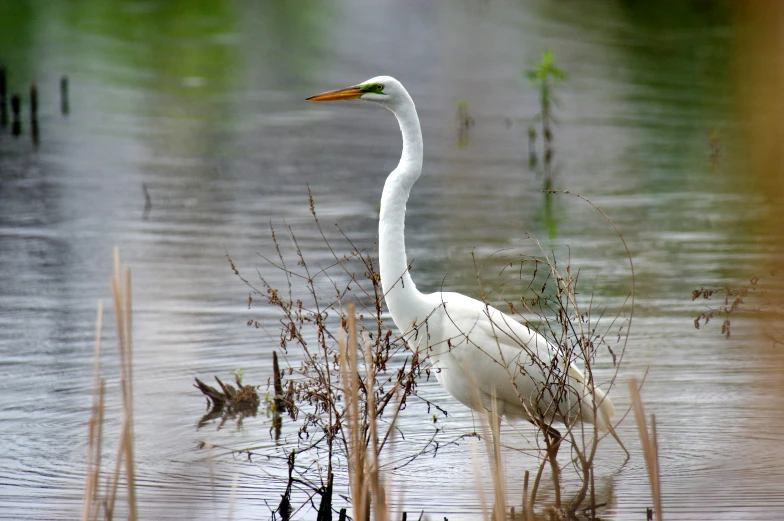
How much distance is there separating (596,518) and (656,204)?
7463 mm

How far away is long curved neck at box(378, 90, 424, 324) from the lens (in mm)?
4941

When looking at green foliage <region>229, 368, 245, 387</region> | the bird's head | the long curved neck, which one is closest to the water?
green foliage <region>229, 368, 245, 387</region>

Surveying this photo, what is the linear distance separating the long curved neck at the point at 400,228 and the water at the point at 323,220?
2.35 ft

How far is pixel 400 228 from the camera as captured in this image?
4.96 metres

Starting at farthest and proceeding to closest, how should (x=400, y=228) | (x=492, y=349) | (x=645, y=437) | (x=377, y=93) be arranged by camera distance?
(x=492, y=349) → (x=377, y=93) → (x=400, y=228) → (x=645, y=437)

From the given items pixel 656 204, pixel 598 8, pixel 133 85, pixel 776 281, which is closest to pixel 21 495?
pixel 776 281

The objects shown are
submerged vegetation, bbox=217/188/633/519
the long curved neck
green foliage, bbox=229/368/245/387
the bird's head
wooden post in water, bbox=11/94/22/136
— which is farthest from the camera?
wooden post in water, bbox=11/94/22/136

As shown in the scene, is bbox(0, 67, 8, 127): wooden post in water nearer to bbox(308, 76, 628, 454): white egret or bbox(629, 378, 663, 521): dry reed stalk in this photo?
bbox(308, 76, 628, 454): white egret

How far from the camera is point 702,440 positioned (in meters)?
5.54

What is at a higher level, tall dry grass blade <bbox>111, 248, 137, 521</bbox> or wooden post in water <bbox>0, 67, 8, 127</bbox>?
wooden post in water <bbox>0, 67, 8, 127</bbox>

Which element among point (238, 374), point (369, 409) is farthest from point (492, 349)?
point (369, 409)

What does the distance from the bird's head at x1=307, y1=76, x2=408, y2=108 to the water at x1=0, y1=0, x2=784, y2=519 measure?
1552mm

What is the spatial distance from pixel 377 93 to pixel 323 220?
5941mm

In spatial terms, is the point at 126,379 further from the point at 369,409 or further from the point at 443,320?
the point at 443,320
